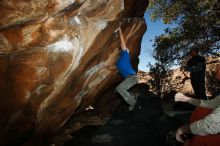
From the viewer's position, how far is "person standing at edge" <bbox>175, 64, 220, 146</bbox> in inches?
130

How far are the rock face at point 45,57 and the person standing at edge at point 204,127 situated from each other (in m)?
3.79

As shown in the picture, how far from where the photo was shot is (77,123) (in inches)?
400

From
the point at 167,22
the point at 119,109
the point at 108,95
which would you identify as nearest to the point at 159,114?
the point at 119,109

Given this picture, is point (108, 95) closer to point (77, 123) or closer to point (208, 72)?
point (77, 123)

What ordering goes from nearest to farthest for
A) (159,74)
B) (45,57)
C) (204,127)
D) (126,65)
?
1. (204,127)
2. (45,57)
3. (126,65)
4. (159,74)

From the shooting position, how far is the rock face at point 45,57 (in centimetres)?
613

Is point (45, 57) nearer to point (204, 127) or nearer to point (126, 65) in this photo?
point (126, 65)

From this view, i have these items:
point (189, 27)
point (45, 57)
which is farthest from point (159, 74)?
point (45, 57)

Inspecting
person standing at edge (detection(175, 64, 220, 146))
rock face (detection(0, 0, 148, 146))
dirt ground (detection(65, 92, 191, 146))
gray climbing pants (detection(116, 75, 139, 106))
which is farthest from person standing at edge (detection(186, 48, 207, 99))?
person standing at edge (detection(175, 64, 220, 146))

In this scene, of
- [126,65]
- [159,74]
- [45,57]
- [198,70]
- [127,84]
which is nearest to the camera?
[45,57]

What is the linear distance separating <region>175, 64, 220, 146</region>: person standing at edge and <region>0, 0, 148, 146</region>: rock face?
3.79m

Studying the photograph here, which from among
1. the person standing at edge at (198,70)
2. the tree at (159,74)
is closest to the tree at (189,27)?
the tree at (159,74)

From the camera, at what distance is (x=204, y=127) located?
3326mm

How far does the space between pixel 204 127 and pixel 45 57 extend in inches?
169
